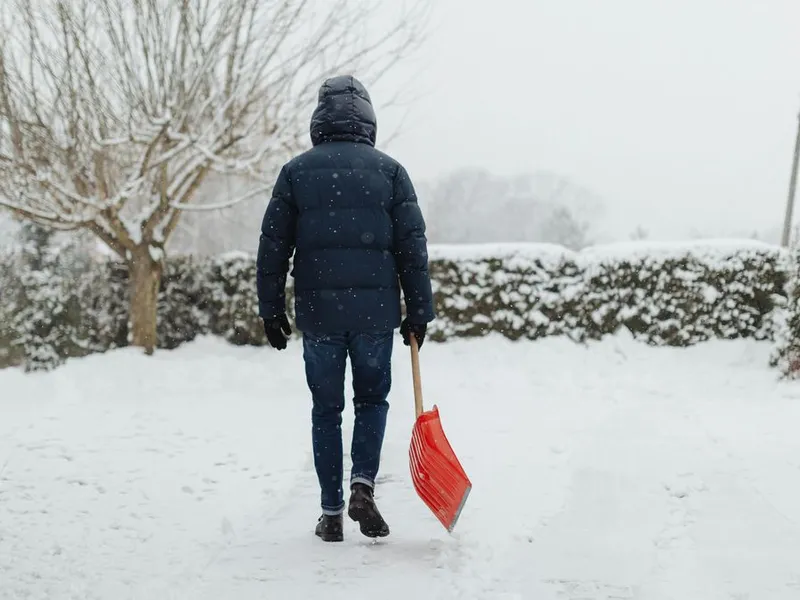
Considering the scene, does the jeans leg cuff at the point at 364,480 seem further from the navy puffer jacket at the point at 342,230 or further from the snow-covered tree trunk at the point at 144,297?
the snow-covered tree trunk at the point at 144,297

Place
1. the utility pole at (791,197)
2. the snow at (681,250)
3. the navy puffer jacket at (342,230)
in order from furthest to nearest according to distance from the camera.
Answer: the utility pole at (791,197), the snow at (681,250), the navy puffer jacket at (342,230)

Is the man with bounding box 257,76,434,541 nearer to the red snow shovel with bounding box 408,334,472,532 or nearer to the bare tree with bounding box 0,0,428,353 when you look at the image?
the red snow shovel with bounding box 408,334,472,532

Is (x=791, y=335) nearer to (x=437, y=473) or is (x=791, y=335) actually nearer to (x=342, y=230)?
(x=437, y=473)

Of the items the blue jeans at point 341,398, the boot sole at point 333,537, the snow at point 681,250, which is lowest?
the boot sole at point 333,537

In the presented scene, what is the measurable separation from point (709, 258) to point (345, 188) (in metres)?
6.68

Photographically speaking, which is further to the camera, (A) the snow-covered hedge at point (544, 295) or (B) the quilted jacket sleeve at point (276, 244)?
(A) the snow-covered hedge at point (544, 295)

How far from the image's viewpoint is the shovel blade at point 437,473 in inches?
126

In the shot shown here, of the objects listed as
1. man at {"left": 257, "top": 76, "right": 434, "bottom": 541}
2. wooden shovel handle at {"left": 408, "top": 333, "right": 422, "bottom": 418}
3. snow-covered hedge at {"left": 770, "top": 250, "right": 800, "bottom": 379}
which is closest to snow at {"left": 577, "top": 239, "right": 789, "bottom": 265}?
snow-covered hedge at {"left": 770, "top": 250, "right": 800, "bottom": 379}

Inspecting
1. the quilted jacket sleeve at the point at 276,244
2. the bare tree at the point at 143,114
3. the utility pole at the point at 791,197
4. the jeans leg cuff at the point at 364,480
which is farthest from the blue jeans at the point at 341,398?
the utility pole at the point at 791,197

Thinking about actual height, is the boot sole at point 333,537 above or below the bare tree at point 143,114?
below

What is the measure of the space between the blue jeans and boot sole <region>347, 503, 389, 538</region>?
11 cm

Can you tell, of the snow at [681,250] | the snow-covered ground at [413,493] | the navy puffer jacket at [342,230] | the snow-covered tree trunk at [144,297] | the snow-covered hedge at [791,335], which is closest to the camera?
the snow-covered ground at [413,493]

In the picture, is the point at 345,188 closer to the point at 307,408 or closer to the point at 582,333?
the point at 307,408

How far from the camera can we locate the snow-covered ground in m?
3.05
